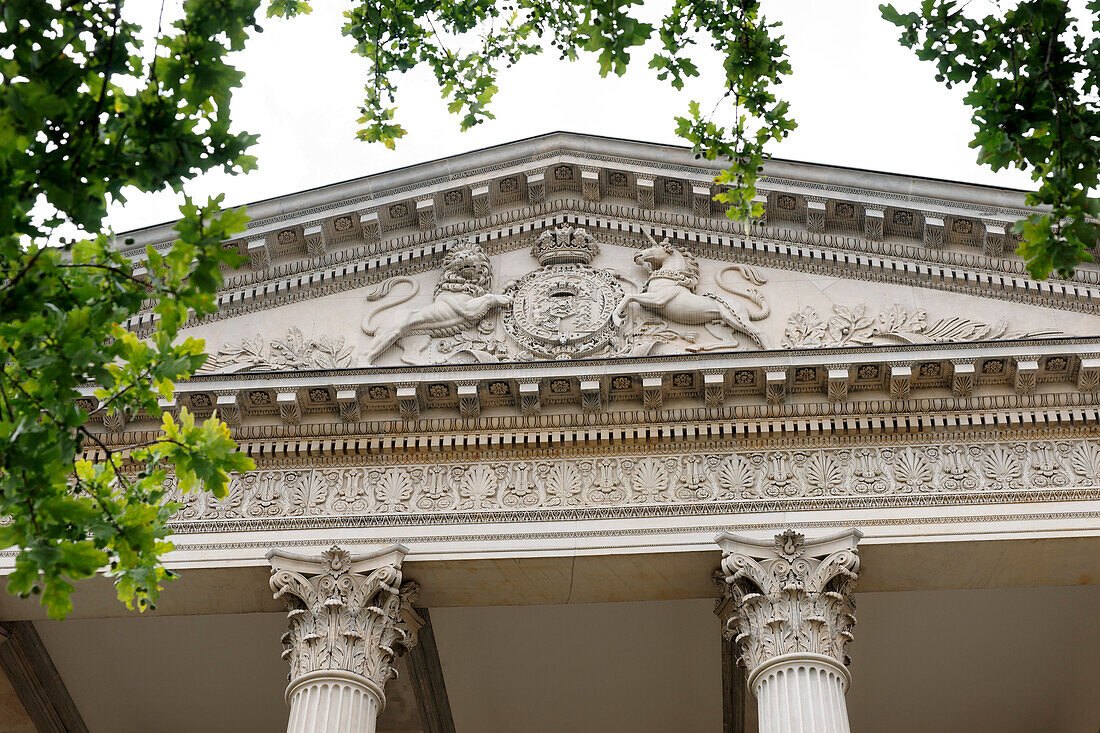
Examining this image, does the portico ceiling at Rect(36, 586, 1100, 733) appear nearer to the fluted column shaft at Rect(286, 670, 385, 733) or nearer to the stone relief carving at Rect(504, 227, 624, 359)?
the stone relief carving at Rect(504, 227, 624, 359)

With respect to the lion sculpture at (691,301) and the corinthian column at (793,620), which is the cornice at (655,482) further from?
the lion sculpture at (691,301)

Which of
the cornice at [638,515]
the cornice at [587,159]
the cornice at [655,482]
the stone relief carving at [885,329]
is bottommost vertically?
the cornice at [638,515]

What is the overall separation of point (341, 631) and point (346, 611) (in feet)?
0.69

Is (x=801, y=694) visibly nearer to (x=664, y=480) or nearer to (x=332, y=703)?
(x=664, y=480)

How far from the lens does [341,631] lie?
10.2m

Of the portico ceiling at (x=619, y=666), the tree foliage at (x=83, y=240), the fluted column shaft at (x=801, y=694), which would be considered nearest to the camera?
the tree foliage at (x=83, y=240)

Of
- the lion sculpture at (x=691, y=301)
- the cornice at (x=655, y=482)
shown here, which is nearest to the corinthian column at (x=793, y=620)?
the cornice at (x=655, y=482)

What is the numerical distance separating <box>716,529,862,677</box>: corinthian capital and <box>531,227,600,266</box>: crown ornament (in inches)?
154

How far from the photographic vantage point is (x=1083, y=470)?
1088cm

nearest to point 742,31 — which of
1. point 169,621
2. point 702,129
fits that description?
point 702,129

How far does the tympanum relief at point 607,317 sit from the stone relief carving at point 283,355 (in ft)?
0.04

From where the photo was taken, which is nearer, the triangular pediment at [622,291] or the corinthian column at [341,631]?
the corinthian column at [341,631]

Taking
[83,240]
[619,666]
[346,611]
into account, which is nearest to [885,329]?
[619,666]

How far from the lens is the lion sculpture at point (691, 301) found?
40.5ft
